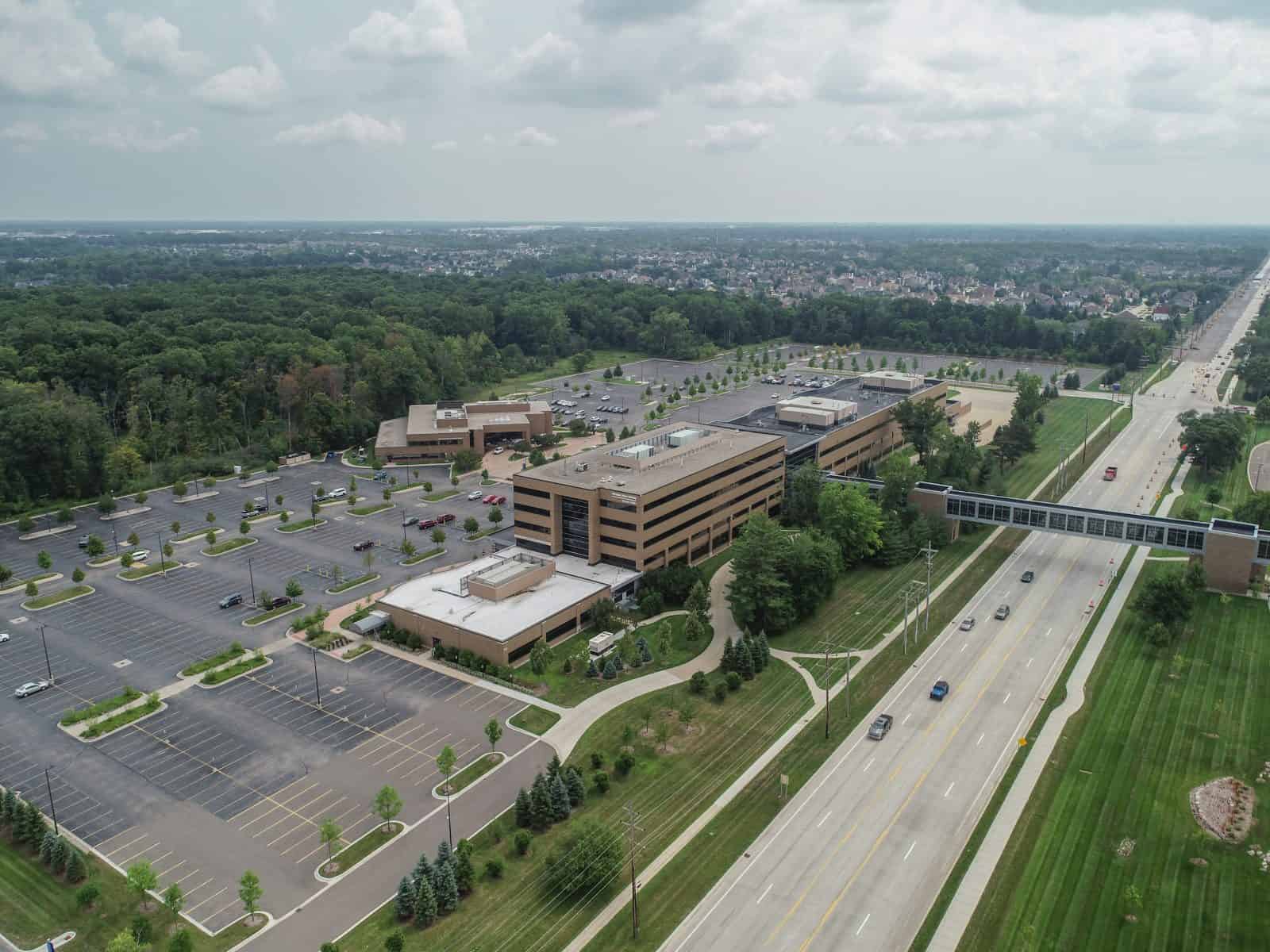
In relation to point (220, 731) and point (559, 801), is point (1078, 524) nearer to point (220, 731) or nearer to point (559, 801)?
point (559, 801)

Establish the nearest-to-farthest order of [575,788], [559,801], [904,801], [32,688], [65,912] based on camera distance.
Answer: [65,912]
[559,801]
[575,788]
[904,801]
[32,688]

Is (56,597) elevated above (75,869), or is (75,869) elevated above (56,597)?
(75,869)

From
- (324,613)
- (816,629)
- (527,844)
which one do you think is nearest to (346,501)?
(324,613)

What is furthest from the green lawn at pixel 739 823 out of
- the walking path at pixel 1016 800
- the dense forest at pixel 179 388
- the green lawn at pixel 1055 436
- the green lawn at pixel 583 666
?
the dense forest at pixel 179 388

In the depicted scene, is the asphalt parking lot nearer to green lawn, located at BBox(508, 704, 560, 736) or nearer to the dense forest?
green lawn, located at BBox(508, 704, 560, 736)

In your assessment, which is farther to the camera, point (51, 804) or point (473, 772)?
point (473, 772)

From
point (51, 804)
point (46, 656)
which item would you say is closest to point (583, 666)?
point (51, 804)

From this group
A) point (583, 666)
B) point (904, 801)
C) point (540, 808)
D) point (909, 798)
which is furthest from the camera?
point (583, 666)

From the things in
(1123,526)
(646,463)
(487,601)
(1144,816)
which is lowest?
(1144,816)
